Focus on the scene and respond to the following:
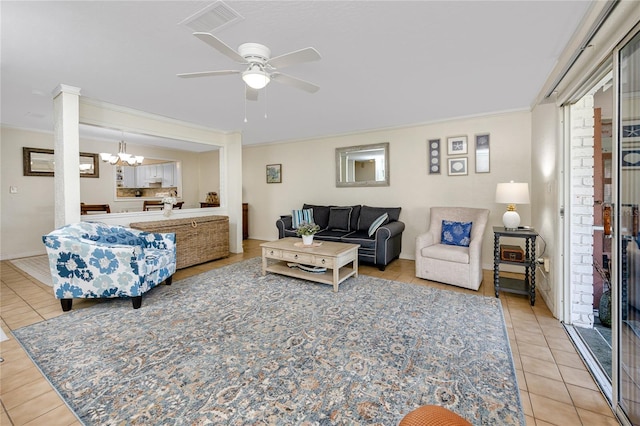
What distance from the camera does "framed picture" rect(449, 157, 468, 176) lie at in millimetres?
4366

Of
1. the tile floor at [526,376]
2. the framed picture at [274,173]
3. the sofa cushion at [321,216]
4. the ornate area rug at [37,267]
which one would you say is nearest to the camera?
the tile floor at [526,376]

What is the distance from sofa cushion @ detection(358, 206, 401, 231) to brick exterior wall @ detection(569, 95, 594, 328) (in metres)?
2.50

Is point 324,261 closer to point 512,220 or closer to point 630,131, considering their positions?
point 512,220

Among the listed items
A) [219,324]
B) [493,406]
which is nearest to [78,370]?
[219,324]

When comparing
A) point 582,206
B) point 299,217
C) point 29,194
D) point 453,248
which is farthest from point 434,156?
point 29,194

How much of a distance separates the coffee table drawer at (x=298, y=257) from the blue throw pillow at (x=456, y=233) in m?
1.94

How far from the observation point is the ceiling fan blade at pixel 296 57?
6.17ft

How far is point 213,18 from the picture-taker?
75.5 inches

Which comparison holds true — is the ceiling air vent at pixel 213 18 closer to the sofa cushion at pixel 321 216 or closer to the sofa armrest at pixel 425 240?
the sofa armrest at pixel 425 240

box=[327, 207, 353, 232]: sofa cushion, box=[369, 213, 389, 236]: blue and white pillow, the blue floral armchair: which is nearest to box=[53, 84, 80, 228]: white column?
the blue floral armchair

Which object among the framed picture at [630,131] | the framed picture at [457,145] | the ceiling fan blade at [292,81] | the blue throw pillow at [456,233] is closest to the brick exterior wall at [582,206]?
the framed picture at [630,131]

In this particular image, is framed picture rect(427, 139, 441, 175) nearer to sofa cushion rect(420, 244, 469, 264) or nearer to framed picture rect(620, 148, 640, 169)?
sofa cushion rect(420, 244, 469, 264)

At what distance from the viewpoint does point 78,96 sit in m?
3.31

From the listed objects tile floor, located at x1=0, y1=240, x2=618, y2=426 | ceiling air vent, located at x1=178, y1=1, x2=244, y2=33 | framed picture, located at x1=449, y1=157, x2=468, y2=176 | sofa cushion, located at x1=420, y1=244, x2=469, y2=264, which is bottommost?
tile floor, located at x1=0, y1=240, x2=618, y2=426
